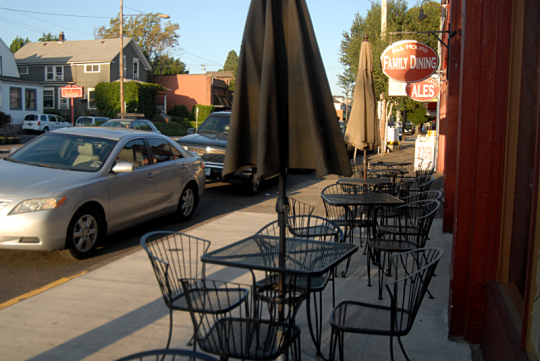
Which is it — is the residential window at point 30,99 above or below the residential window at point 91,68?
below

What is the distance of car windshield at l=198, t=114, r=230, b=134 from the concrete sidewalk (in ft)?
26.1

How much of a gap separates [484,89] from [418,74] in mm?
7151

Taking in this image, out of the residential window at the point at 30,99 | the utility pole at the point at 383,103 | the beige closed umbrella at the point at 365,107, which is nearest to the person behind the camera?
the beige closed umbrella at the point at 365,107

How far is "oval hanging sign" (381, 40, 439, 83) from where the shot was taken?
1022 cm

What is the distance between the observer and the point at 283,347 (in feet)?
9.00

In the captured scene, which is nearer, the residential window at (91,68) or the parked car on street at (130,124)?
the parked car on street at (130,124)

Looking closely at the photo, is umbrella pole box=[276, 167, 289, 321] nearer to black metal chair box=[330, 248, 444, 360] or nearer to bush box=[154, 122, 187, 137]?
black metal chair box=[330, 248, 444, 360]

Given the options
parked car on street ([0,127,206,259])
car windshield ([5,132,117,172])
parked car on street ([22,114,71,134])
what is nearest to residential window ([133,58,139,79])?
parked car on street ([22,114,71,134])

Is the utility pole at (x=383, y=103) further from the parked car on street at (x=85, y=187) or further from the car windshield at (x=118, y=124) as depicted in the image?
the parked car on street at (x=85, y=187)

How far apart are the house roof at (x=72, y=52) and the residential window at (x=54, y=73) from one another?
22.6 inches

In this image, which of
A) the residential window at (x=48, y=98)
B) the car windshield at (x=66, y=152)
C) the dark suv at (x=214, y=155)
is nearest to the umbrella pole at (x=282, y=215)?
the car windshield at (x=66, y=152)

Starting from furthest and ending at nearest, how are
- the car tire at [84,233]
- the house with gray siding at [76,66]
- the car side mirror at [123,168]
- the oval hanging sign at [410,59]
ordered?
the house with gray siding at [76,66]
the oval hanging sign at [410,59]
the car side mirror at [123,168]
the car tire at [84,233]

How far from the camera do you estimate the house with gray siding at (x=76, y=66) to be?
43688mm

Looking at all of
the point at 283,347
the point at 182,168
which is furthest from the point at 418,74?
the point at 283,347
